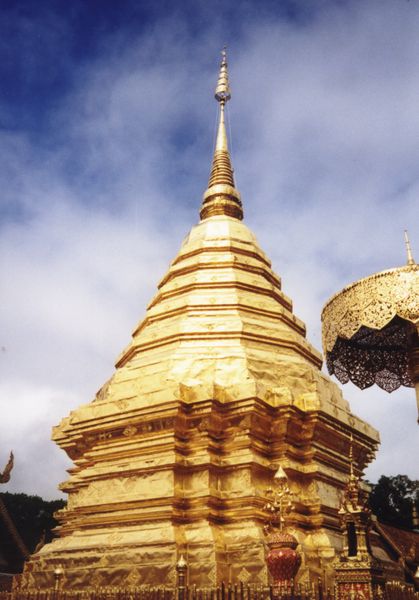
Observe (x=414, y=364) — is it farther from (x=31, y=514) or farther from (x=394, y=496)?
(x=31, y=514)

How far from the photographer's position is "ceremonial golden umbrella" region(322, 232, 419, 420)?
8.40 m

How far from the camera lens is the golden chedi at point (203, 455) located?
898cm

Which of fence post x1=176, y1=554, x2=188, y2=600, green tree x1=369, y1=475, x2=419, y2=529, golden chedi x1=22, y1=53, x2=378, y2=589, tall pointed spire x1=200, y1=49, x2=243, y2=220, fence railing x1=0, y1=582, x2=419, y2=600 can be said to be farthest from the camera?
green tree x1=369, y1=475, x2=419, y2=529

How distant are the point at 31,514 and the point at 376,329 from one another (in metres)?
27.8

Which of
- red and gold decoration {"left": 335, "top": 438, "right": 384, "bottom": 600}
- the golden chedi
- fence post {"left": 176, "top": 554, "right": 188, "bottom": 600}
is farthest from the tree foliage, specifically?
red and gold decoration {"left": 335, "top": 438, "right": 384, "bottom": 600}

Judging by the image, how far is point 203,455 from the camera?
969 centimetres

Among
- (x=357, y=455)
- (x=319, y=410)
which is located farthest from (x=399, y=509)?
(x=319, y=410)

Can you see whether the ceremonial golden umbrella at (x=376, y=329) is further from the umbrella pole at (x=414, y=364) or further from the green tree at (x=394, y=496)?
the green tree at (x=394, y=496)

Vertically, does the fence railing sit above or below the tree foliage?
below

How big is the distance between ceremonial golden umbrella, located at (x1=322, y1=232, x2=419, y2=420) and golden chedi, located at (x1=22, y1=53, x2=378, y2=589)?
0.81 m

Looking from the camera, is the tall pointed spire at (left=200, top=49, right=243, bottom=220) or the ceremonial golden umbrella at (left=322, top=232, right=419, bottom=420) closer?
the ceremonial golden umbrella at (left=322, top=232, right=419, bottom=420)

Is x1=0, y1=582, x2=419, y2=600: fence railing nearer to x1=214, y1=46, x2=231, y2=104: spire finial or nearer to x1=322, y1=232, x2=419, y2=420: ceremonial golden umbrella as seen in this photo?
x1=322, y1=232, x2=419, y2=420: ceremonial golden umbrella

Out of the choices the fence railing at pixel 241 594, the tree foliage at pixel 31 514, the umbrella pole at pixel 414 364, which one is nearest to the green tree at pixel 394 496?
the tree foliage at pixel 31 514

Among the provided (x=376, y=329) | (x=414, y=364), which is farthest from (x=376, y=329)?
(x=414, y=364)
